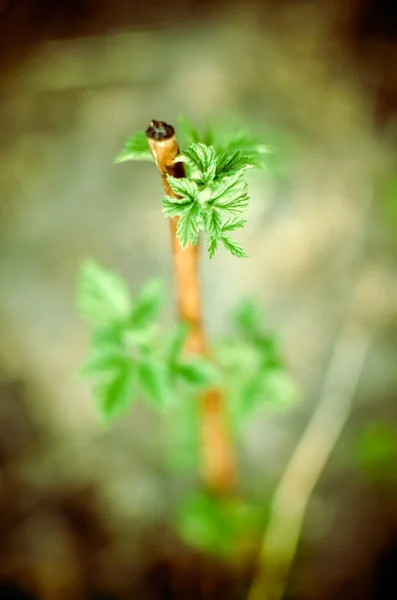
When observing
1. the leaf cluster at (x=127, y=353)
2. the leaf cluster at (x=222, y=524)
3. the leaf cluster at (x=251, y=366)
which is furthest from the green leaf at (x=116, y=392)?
the leaf cluster at (x=222, y=524)

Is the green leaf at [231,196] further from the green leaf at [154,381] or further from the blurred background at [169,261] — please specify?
the blurred background at [169,261]

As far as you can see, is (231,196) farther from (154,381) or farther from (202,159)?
(154,381)

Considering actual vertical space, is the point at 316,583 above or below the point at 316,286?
below

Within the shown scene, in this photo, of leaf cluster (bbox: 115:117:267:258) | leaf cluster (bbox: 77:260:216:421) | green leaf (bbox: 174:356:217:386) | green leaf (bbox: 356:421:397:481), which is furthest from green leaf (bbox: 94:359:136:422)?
green leaf (bbox: 356:421:397:481)

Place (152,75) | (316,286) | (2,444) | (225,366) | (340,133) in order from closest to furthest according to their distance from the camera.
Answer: (225,366) → (2,444) → (316,286) → (340,133) → (152,75)

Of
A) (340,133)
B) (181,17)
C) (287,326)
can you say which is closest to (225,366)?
(287,326)

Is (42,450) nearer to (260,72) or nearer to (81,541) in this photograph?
(81,541)
